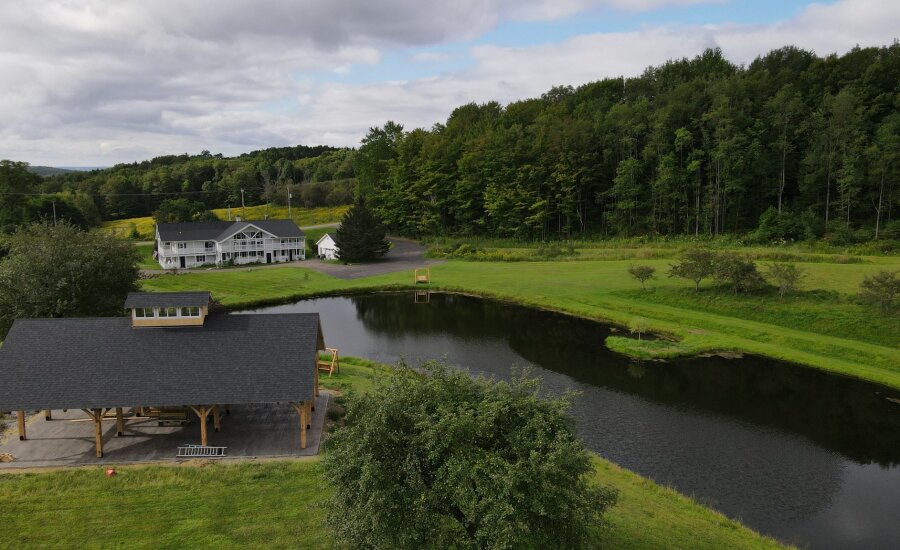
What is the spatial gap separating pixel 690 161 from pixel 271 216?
8120 cm

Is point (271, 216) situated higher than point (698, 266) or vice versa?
point (271, 216)

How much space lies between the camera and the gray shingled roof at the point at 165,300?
23.5 m

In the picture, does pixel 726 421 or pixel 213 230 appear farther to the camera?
pixel 213 230

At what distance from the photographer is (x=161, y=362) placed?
73.2 feet

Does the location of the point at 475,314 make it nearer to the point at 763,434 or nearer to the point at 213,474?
the point at 763,434

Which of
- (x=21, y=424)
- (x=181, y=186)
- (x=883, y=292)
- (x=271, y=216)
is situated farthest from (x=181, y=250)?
(x=883, y=292)

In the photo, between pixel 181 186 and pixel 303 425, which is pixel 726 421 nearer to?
pixel 303 425

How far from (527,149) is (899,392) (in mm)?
62123

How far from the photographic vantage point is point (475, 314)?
4825cm

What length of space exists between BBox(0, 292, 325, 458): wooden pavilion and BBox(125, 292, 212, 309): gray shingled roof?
0.04 metres

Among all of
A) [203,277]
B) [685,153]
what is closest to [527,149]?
[685,153]

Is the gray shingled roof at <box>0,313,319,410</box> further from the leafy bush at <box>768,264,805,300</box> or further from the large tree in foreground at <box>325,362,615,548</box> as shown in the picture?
the leafy bush at <box>768,264,805,300</box>

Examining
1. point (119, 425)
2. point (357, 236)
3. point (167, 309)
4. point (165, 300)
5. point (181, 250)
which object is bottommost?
point (119, 425)

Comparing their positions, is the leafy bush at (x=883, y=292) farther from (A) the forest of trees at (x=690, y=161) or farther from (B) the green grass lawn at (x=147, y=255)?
(B) the green grass lawn at (x=147, y=255)
